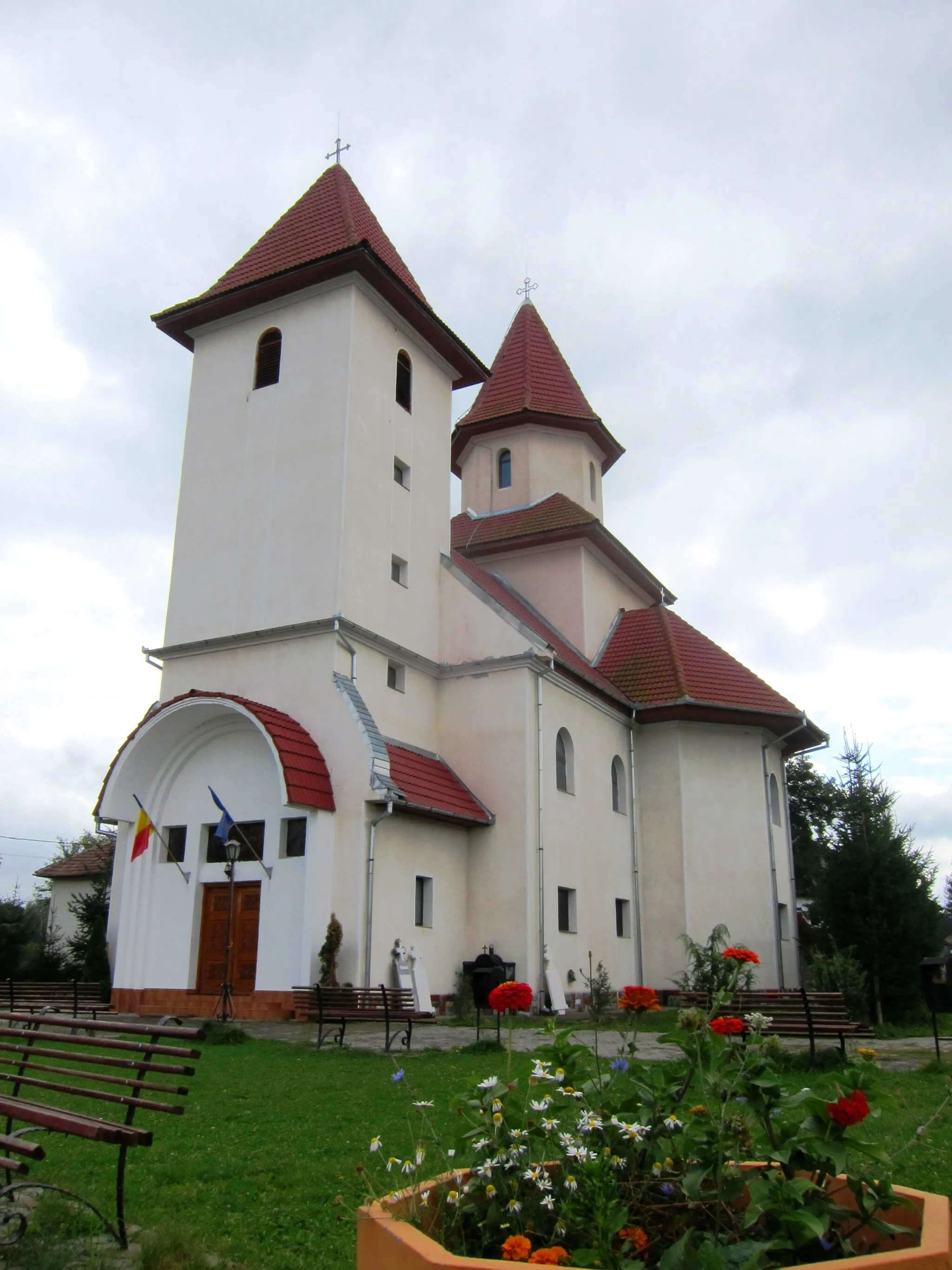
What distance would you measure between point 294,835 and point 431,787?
2561 millimetres

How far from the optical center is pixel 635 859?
75.6 ft

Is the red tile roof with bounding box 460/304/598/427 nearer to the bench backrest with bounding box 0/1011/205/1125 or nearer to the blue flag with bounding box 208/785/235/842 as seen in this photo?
the blue flag with bounding box 208/785/235/842

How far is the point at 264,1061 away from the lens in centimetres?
1089

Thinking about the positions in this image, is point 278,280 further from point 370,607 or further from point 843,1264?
point 843,1264

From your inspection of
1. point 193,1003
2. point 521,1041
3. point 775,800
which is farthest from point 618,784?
point 521,1041

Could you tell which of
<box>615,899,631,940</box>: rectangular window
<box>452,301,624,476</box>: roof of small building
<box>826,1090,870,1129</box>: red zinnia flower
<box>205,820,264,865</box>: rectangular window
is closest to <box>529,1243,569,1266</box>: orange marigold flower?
<box>826,1090,870,1129</box>: red zinnia flower

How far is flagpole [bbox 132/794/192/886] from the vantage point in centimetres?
1803

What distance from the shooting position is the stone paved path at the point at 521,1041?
38.8 ft

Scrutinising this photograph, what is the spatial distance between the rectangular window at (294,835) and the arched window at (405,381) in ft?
28.6

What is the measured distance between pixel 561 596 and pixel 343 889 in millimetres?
10628

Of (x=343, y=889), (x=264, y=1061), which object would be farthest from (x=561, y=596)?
(x=264, y=1061)

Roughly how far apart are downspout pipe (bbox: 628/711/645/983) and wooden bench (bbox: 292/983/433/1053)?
→ 7.43 metres

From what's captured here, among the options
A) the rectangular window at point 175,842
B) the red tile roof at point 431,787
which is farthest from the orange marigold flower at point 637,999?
the rectangular window at point 175,842

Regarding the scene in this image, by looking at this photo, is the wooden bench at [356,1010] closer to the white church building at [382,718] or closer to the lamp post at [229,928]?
the white church building at [382,718]
